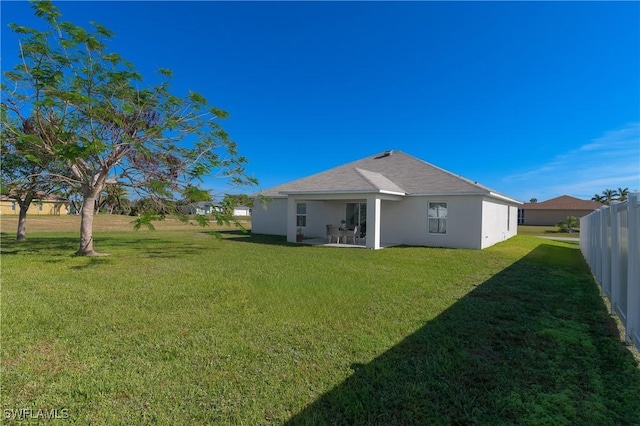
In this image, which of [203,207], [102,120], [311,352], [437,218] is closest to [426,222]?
[437,218]

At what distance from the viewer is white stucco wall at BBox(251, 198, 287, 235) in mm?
22859

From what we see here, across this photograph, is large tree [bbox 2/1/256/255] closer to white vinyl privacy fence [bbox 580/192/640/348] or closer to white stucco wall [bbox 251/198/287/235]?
white stucco wall [bbox 251/198/287/235]

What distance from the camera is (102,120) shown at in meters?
11.1

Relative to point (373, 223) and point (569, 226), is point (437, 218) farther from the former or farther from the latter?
point (569, 226)

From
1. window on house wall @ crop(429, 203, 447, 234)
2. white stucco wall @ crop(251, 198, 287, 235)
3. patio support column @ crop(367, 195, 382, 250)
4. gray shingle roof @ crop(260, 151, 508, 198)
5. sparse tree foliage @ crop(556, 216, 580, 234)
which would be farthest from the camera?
sparse tree foliage @ crop(556, 216, 580, 234)

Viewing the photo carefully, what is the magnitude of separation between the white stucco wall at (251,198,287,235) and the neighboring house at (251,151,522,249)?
184 cm

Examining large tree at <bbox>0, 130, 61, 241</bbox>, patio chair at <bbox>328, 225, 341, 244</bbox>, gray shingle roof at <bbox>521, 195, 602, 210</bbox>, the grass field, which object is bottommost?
the grass field

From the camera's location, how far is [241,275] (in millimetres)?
8945

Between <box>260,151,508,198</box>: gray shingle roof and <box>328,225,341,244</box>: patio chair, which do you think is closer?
<box>260,151,508,198</box>: gray shingle roof

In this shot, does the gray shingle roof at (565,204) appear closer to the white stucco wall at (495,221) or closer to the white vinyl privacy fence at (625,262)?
the white stucco wall at (495,221)

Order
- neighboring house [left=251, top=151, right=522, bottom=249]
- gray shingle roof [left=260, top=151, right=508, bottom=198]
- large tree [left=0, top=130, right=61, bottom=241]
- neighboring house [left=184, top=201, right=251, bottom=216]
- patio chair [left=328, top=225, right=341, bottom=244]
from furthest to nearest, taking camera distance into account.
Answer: patio chair [left=328, top=225, right=341, bottom=244], gray shingle roof [left=260, top=151, right=508, bottom=198], neighboring house [left=251, top=151, right=522, bottom=249], neighboring house [left=184, top=201, right=251, bottom=216], large tree [left=0, top=130, right=61, bottom=241]

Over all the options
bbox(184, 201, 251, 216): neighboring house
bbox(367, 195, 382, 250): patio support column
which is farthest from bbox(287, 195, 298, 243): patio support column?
bbox(184, 201, 251, 216): neighboring house

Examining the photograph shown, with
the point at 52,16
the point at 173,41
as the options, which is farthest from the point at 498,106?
the point at 52,16

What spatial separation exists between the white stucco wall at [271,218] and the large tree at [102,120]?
25.8 ft
